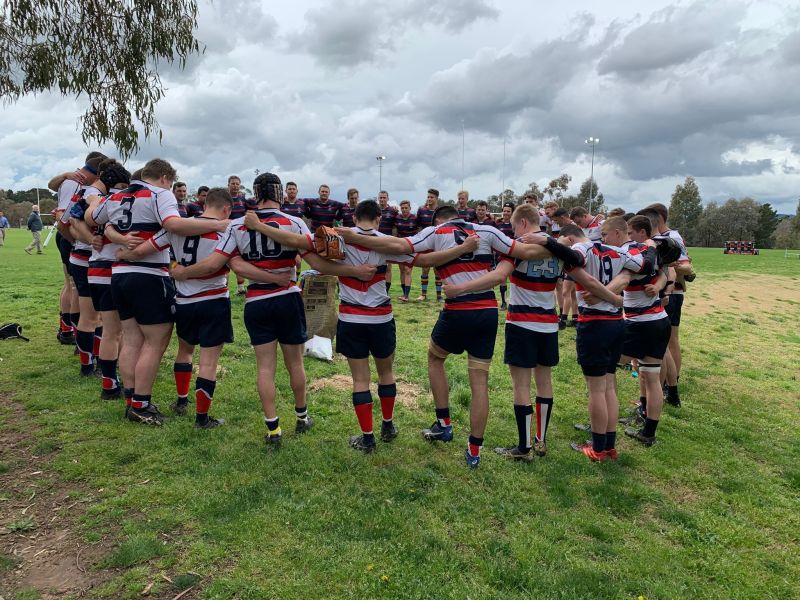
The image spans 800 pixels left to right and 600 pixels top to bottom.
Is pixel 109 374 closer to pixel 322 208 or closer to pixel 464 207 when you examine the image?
pixel 322 208

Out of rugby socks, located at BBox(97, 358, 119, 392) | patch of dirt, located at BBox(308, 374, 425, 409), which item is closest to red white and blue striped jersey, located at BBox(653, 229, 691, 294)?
patch of dirt, located at BBox(308, 374, 425, 409)

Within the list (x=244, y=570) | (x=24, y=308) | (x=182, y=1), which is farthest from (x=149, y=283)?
(x=24, y=308)

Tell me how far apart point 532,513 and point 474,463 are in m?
0.75

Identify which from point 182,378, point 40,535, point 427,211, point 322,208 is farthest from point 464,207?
point 40,535

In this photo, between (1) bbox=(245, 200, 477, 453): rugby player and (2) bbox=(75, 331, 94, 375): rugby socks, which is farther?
(2) bbox=(75, 331, 94, 375): rugby socks

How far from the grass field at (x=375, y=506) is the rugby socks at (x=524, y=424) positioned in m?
0.21

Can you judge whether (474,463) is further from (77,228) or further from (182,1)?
(182,1)

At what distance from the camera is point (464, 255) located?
Result: 4.30m

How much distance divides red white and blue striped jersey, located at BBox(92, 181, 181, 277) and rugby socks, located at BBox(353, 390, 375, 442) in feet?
7.88

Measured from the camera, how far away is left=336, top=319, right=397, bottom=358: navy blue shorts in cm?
444

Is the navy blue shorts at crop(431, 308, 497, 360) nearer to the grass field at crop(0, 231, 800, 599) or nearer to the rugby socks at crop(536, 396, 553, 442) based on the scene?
the rugby socks at crop(536, 396, 553, 442)

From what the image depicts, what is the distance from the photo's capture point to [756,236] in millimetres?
80250

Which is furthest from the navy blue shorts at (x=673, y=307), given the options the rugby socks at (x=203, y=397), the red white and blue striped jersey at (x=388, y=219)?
the red white and blue striped jersey at (x=388, y=219)

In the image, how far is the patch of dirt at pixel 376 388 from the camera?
602 cm
